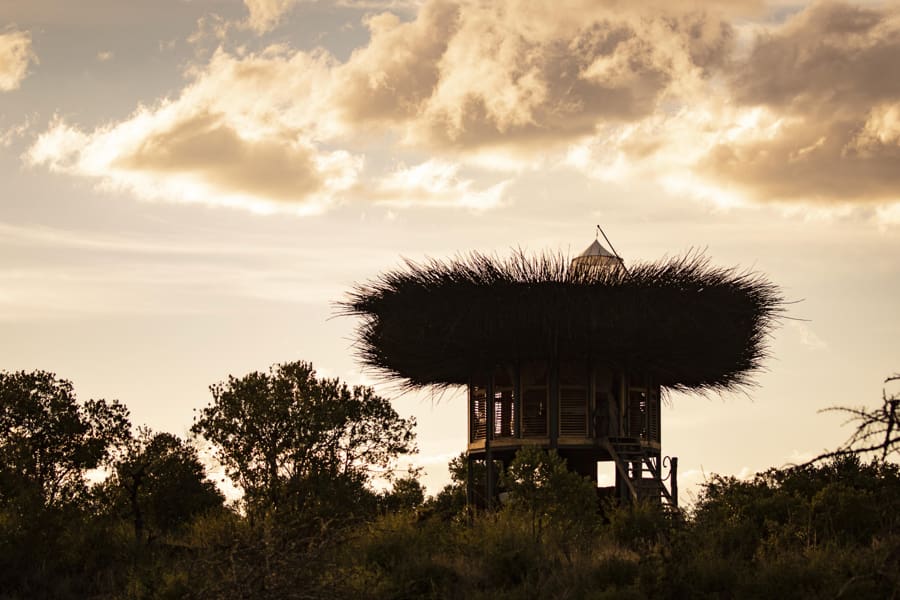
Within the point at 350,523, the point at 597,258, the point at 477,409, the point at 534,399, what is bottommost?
the point at 350,523

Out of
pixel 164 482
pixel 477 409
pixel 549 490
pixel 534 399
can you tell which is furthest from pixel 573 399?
pixel 164 482

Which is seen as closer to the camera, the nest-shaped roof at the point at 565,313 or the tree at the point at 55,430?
the nest-shaped roof at the point at 565,313

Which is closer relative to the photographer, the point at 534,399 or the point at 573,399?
the point at 573,399

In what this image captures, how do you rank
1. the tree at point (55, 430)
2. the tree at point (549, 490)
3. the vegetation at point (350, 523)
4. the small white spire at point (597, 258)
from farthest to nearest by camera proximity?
the tree at point (55, 430) → the small white spire at point (597, 258) → the tree at point (549, 490) → the vegetation at point (350, 523)

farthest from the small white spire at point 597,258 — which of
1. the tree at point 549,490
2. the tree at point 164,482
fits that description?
the tree at point 164,482

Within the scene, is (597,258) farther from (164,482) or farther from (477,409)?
(164,482)

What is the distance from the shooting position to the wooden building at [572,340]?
3584 centimetres

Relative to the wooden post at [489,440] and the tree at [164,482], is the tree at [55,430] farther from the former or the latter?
the wooden post at [489,440]

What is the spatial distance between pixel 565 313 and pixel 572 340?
4.10 ft

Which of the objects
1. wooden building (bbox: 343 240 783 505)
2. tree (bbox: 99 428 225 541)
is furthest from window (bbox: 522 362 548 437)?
tree (bbox: 99 428 225 541)

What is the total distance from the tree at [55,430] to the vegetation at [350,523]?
0.07m

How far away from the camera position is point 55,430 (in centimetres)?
4641

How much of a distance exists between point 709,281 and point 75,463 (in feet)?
80.7

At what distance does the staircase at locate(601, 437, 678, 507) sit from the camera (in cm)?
3606
